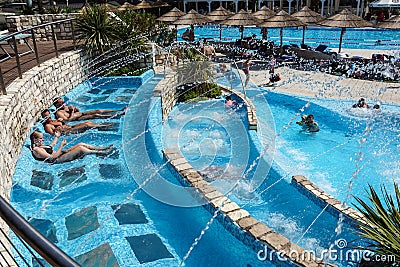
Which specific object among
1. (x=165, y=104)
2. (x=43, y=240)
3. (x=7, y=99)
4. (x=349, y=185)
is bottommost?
(x=349, y=185)

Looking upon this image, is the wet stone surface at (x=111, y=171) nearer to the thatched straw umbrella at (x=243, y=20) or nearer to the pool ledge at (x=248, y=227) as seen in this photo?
the pool ledge at (x=248, y=227)

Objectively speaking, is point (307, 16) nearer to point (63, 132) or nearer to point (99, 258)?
point (63, 132)

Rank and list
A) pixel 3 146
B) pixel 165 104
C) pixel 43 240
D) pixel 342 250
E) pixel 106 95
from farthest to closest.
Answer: pixel 106 95, pixel 165 104, pixel 3 146, pixel 342 250, pixel 43 240

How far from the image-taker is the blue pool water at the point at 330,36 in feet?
78.0

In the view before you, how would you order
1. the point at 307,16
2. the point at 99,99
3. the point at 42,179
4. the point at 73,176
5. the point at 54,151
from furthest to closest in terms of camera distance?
the point at 307,16
the point at 99,99
the point at 54,151
the point at 73,176
the point at 42,179

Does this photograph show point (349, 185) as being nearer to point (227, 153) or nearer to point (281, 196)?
point (281, 196)

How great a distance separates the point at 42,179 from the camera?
765 cm

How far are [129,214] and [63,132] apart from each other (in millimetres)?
4356

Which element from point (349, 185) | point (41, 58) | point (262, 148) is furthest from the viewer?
point (41, 58)

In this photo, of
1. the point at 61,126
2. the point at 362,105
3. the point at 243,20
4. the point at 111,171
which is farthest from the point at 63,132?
the point at 243,20

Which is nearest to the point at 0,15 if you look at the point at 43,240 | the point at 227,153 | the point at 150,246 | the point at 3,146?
the point at 3,146

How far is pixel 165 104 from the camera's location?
1111 centimetres

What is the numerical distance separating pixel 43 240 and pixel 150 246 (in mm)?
4597

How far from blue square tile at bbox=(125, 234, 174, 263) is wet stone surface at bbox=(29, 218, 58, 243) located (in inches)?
48.8
